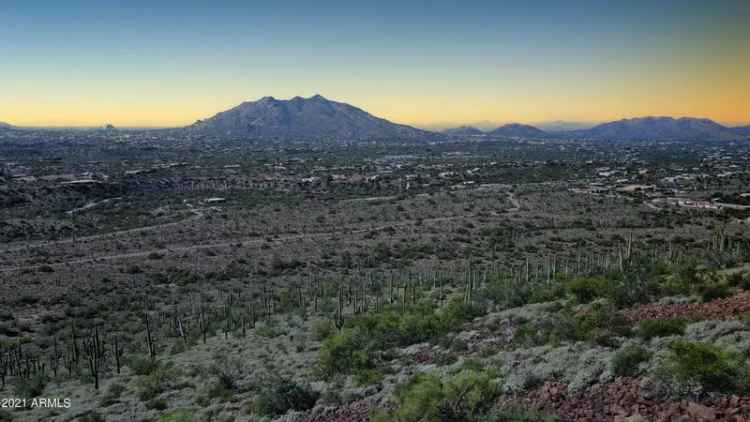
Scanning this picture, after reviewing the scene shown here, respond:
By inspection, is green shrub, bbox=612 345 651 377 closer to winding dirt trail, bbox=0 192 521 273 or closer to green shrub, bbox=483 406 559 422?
green shrub, bbox=483 406 559 422

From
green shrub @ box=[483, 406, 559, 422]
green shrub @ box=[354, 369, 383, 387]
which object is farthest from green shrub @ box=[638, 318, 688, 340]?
green shrub @ box=[354, 369, 383, 387]

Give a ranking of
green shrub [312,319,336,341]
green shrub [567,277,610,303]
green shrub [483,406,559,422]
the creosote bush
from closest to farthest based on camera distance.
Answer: green shrub [483,406,559,422], the creosote bush, green shrub [567,277,610,303], green shrub [312,319,336,341]

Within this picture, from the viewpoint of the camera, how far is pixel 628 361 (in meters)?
10.1

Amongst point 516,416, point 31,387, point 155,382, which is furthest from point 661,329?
point 31,387

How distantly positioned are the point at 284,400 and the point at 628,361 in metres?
8.11

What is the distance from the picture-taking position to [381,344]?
1752 centimetres

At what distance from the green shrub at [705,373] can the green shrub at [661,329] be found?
9.06 feet

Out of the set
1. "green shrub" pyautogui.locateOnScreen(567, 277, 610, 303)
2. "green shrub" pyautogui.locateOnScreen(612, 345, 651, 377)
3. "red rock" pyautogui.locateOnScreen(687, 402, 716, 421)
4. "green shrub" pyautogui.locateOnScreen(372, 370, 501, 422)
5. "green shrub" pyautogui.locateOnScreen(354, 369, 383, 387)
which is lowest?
"green shrub" pyautogui.locateOnScreen(354, 369, 383, 387)

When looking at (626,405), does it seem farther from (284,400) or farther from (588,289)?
(588,289)

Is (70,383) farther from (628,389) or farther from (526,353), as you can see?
(628,389)

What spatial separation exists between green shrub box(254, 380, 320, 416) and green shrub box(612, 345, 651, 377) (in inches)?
286

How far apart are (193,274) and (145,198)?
5110cm

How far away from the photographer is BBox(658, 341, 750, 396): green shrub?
27.6ft

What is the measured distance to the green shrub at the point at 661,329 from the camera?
39.1 feet
